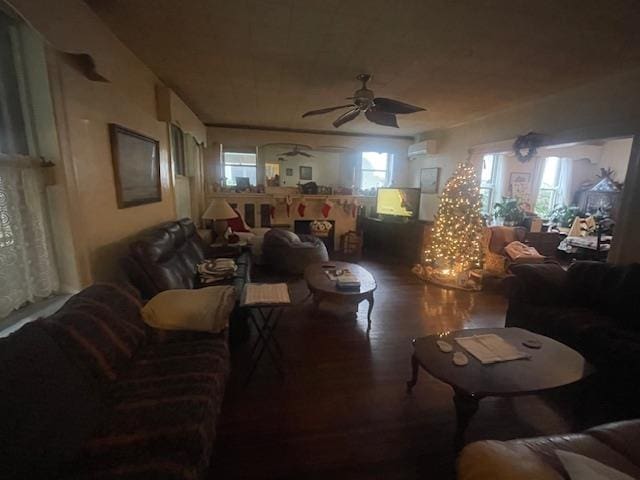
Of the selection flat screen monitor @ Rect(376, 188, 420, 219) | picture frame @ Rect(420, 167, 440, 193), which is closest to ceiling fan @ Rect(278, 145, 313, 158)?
flat screen monitor @ Rect(376, 188, 420, 219)

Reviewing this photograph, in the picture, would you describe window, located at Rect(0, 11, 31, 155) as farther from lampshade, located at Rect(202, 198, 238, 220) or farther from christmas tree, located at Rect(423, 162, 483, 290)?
christmas tree, located at Rect(423, 162, 483, 290)

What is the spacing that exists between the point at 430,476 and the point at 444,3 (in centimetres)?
267

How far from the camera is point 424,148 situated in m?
5.51

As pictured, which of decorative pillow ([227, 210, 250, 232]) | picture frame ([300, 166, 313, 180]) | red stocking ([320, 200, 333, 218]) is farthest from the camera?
picture frame ([300, 166, 313, 180])

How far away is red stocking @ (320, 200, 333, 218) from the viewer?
6055 millimetres

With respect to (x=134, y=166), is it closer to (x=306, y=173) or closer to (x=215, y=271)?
(x=215, y=271)

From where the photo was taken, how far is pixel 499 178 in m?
6.46

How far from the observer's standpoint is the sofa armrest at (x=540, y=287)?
7.87ft

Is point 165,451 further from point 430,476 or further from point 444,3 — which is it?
point 444,3

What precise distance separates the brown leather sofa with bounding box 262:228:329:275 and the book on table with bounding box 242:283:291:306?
211 cm

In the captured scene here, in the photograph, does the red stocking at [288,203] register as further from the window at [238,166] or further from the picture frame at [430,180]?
the picture frame at [430,180]

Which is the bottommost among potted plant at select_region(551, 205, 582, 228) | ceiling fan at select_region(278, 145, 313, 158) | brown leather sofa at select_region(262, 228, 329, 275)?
brown leather sofa at select_region(262, 228, 329, 275)

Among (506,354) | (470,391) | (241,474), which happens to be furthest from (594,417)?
(241,474)

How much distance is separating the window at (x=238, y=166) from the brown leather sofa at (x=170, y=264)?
117 inches
